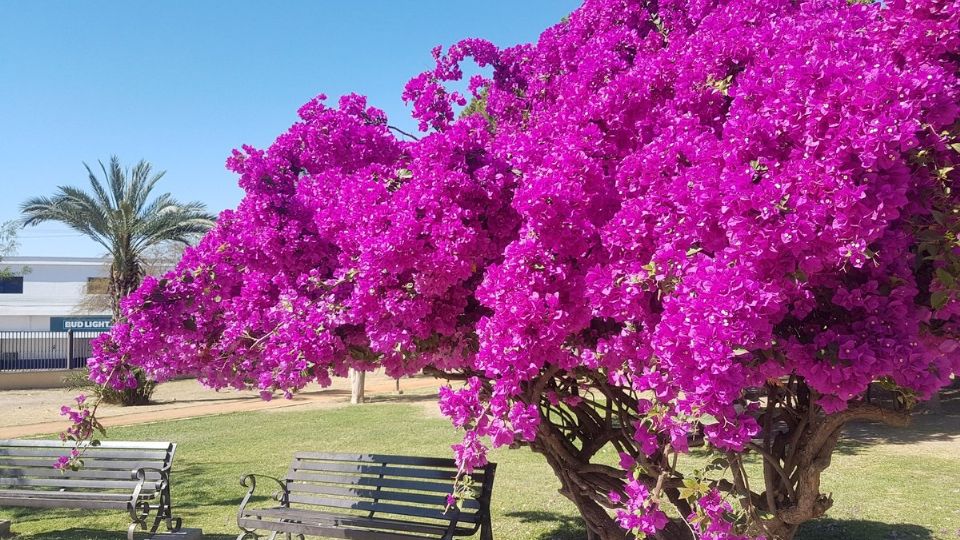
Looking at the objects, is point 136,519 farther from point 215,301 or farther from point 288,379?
point 288,379

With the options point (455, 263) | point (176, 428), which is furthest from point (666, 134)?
point (176, 428)

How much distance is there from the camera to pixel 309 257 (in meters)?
4.11

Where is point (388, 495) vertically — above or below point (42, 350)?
below

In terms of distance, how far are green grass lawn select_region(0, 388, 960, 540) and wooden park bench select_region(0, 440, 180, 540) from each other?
1.26 feet

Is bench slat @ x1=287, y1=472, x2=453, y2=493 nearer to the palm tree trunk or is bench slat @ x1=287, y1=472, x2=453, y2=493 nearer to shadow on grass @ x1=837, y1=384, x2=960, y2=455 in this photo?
shadow on grass @ x1=837, y1=384, x2=960, y2=455

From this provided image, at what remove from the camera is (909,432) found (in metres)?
12.8

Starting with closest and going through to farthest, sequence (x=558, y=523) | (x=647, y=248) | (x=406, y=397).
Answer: (x=647, y=248)
(x=558, y=523)
(x=406, y=397)

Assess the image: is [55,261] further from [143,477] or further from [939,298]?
[939,298]

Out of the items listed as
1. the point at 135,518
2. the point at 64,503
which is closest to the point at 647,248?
the point at 135,518

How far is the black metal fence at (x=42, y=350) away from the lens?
73.3ft

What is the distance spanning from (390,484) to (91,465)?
2.82 meters

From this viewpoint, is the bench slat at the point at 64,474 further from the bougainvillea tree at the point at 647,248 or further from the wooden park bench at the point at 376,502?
the bougainvillea tree at the point at 647,248

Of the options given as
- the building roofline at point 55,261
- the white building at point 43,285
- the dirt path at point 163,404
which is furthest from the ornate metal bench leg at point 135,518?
the building roofline at point 55,261

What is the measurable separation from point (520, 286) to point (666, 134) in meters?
0.85
